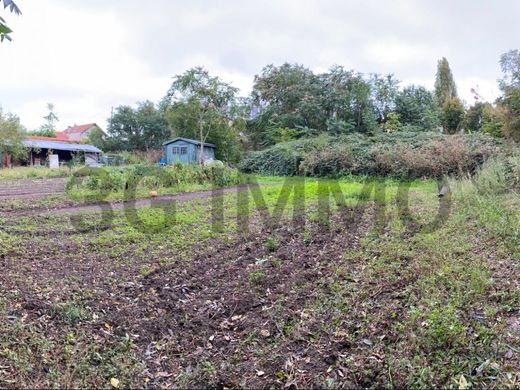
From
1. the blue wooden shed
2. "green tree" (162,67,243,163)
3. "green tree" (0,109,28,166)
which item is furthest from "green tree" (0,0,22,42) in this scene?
"green tree" (0,109,28,166)

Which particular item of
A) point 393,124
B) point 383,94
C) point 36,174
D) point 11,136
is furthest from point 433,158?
point 11,136

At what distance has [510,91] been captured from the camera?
408 inches

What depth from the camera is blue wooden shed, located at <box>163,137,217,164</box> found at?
59.5ft

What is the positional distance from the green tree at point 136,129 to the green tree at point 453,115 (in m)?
18.1

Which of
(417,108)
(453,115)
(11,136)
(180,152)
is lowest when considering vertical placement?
(180,152)

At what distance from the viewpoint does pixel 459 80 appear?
74.6ft

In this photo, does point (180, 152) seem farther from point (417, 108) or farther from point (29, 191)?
point (417, 108)

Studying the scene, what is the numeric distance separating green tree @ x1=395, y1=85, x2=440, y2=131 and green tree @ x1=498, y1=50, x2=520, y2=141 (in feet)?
19.0

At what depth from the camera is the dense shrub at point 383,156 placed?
938 centimetres

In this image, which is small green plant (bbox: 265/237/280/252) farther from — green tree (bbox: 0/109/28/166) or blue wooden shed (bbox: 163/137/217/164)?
green tree (bbox: 0/109/28/166)

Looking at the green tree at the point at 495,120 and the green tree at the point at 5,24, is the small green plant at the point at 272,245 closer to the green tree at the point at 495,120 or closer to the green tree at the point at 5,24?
the green tree at the point at 5,24

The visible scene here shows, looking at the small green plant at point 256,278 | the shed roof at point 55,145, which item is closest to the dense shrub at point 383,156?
the small green plant at point 256,278

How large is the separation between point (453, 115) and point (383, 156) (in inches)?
378

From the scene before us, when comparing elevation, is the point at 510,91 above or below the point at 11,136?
above
